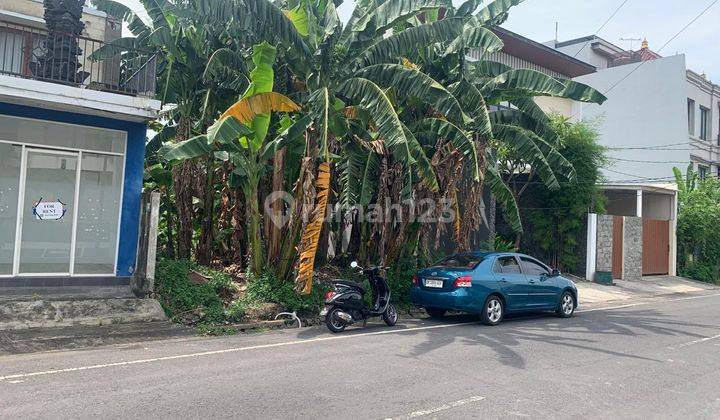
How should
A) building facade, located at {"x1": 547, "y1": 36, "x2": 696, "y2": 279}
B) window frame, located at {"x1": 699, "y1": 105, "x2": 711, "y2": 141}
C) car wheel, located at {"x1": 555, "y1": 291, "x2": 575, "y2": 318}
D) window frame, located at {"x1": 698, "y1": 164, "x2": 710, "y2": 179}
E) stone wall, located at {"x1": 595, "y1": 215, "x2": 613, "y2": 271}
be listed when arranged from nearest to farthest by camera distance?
1. car wheel, located at {"x1": 555, "y1": 291, "x2": 575, "y2": 318}
2. stone wall, located at {"x1": 595, "y1": 215, "x2": 613, "y2": 271}
3. building facade, located at {"x1": 547, "y1": 36, "x2": 696, "y2": 279}
4. window frame, located at {"x1": 698, "y1": 164, "x2": 710, "y2": 179}
5. window frame, located at {"x1": 699, "y1": 105, "x2": 711, "y2": 141}

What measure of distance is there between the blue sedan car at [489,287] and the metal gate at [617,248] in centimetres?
1070

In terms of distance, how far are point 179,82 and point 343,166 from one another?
4014 mm

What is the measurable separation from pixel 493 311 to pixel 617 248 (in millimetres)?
13260

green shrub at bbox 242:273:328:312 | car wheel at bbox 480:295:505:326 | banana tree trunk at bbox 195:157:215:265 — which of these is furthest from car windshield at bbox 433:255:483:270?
banana tree trunk at bbox 195:157:215:265

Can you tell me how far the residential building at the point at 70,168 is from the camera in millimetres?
10555

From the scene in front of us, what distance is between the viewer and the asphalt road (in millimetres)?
5566

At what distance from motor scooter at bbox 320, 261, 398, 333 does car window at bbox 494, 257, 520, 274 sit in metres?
2.38

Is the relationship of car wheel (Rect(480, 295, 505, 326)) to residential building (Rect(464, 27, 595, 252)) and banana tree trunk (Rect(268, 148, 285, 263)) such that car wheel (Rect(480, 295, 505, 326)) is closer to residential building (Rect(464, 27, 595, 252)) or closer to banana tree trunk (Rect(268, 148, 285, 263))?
banana tree trunk (Rect(268, 148, 285, 263))

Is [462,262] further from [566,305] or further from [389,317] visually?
[566,305]

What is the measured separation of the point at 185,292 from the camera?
10930 millimetres

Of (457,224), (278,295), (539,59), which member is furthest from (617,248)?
(278,295)

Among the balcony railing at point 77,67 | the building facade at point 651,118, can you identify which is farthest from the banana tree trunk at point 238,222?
the building facade at point 651,118

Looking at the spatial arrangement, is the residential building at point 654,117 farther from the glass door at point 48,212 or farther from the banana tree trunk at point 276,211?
the glass door at point 48,212

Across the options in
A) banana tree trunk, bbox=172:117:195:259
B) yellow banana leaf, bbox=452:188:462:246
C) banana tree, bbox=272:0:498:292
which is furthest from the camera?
yellow banana leaf, bbox=452:188:462:246
